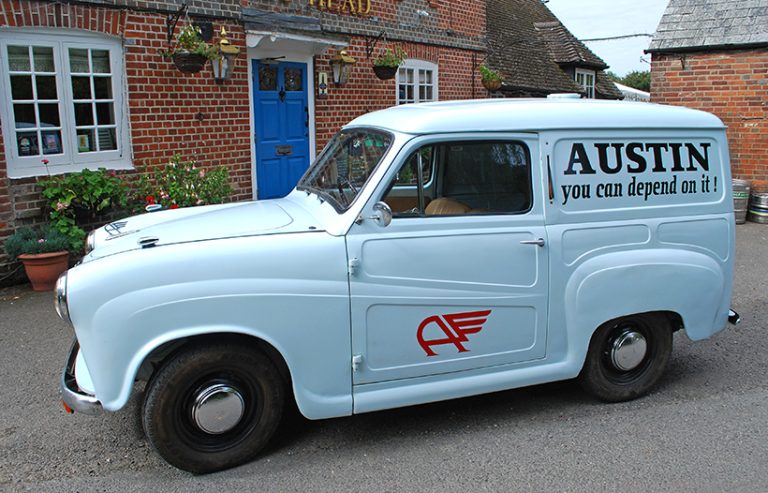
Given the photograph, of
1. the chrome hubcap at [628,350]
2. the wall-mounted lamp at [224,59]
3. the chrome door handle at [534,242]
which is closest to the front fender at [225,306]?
the chrome door handle at [534,242]

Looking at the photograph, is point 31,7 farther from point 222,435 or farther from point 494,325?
point 494,325

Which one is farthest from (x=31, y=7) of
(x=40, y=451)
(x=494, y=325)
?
(x=494, y=325)

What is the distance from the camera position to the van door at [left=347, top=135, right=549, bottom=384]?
3.48 metres

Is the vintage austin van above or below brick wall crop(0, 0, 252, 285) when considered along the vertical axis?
below

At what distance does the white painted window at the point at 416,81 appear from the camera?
11664 mm

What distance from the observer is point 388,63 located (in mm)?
10617

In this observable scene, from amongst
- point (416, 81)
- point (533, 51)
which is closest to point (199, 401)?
point (416, 81)

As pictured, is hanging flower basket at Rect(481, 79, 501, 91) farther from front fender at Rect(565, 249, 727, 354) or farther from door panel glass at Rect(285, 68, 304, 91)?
front fender at Rect(565, 249, 727, 354)

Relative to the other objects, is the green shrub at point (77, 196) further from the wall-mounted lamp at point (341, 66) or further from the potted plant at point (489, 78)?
the potted plant at point (489, 78)

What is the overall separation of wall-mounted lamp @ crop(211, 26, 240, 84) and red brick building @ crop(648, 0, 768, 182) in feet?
27.2

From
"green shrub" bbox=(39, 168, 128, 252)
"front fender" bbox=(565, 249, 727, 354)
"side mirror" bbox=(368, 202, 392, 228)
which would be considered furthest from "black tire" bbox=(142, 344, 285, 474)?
"green shrub" bbox=(39, 168, 128, 252)

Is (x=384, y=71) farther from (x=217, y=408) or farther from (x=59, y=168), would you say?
(x=217, y=408)

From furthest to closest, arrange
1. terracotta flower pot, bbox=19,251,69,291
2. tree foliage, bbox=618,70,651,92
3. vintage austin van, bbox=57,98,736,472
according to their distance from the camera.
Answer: tree foliage, bbox=618,70,651,92, terracotta flower pot, bbox=19,251,69,291, vintage austin van, bbox=57,98,736,472

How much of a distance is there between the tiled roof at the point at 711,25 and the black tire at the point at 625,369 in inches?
371
